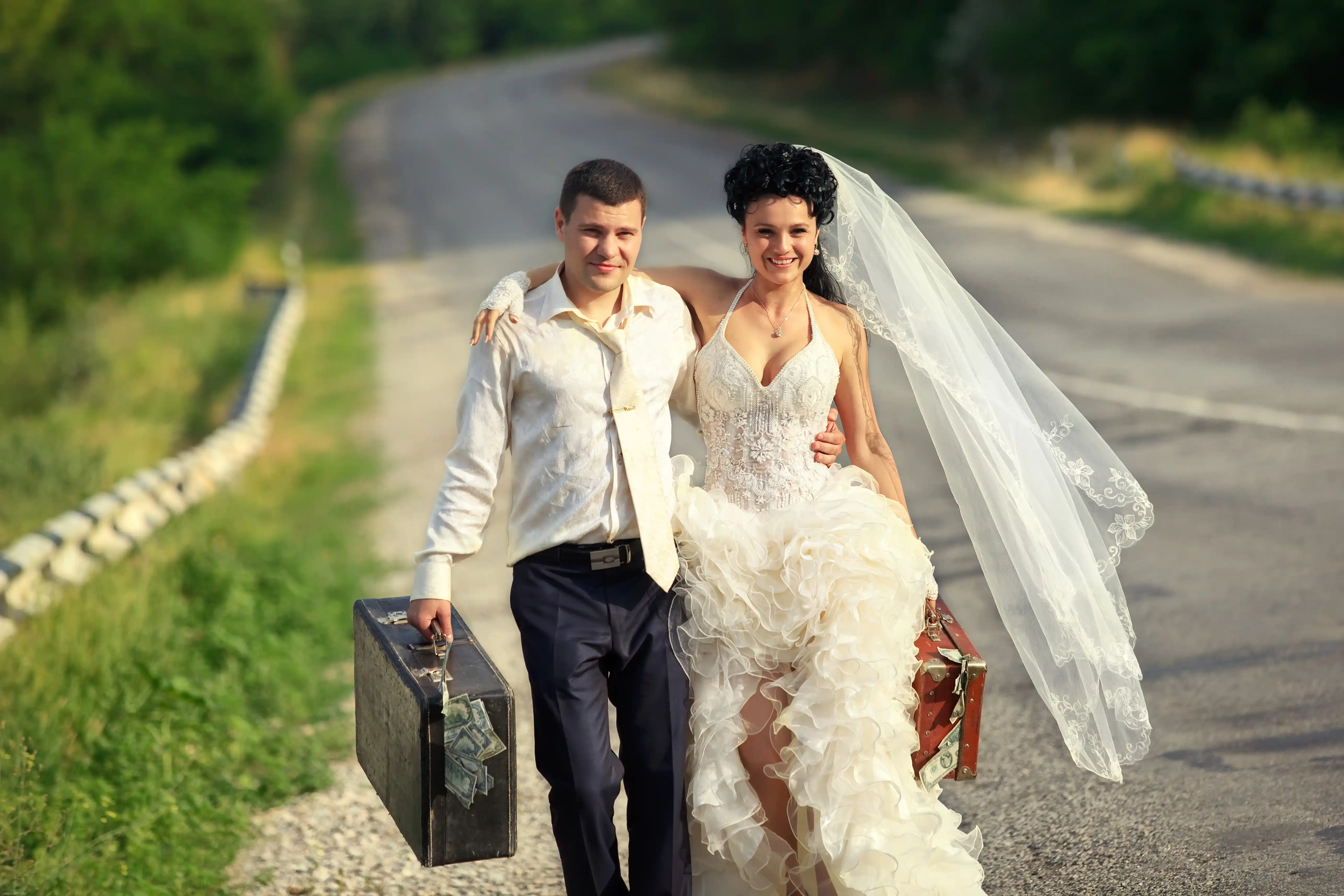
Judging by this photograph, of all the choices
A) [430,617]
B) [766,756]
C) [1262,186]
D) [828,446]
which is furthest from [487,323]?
[1262,186]

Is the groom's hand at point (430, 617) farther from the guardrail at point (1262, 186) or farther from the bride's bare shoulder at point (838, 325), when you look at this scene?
the guardrail at point (1262, 186)

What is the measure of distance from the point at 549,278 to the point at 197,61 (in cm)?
2703

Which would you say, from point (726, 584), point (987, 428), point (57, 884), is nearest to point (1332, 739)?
point (987, 428)

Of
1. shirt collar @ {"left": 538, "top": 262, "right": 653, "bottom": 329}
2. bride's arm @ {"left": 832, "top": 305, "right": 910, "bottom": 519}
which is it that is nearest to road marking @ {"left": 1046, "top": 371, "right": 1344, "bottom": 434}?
bride's arm @ {"left": 832, "top": 305, "right": 910, "bottom": 519}

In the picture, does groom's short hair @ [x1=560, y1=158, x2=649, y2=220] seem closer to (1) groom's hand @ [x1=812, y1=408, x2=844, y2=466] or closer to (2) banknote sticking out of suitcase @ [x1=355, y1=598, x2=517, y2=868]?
(1) groom's hand @ [x1=812, y1=408, x2=844, y2=466]

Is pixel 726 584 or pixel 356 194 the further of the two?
pixel 356 194

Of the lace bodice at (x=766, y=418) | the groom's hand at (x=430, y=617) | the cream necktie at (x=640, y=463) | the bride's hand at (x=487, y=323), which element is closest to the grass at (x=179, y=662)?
the groom's hand at (x=430, y=617)

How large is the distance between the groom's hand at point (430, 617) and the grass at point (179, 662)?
4.91 ft

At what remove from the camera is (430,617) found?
3797mm

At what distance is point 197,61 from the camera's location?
2833 cm

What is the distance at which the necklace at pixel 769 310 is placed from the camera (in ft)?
13.4

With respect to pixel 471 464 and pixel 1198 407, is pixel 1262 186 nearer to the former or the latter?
pixel 1198 407

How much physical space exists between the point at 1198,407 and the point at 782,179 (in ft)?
23.4

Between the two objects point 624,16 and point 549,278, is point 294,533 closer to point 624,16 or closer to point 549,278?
point 549,278
